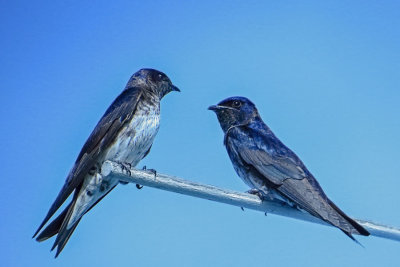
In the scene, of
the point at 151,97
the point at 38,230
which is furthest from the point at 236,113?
the point at 38,230

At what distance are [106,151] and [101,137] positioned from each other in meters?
0.15

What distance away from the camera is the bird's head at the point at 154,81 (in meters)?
5.39

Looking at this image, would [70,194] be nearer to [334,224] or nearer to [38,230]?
[38,230]

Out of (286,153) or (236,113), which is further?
(236,113)

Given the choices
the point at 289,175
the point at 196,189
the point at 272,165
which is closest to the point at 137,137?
the point at 272,165

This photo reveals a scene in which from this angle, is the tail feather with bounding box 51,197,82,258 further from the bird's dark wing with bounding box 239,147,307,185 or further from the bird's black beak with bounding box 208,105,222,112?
the bird's black beak with bounding box 208,105,222,112

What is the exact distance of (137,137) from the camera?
14.8 ft

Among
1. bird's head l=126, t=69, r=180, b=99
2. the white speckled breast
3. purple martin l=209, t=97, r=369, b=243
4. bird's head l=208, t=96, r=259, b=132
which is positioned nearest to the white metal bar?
purple martin l=209, t=97, r=369, b=243

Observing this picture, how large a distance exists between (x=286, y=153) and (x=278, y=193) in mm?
636

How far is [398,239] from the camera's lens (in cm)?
307

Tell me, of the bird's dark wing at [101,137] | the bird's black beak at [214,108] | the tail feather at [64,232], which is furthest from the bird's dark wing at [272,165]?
the tail feather at [64,232]

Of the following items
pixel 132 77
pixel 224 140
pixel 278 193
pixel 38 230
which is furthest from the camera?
pixel 132 77

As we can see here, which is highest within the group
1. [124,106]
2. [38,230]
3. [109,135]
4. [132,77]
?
[132,77]

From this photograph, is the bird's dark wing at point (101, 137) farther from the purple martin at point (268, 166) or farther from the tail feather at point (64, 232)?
the purple martin at point (268, 166)
